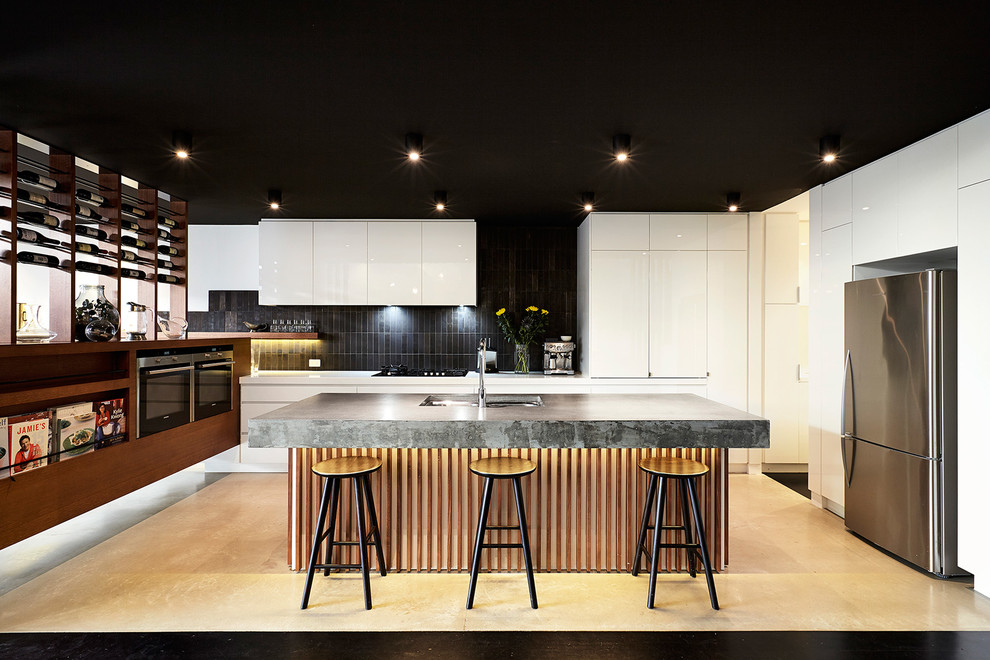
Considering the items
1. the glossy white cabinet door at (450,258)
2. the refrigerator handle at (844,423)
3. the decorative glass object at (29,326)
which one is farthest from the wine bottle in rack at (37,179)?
the refrigerator handle at (844,423)

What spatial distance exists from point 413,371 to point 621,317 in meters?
2.10

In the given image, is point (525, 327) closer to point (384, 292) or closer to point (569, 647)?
point (384, 292)

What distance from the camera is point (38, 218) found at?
3.12 metres

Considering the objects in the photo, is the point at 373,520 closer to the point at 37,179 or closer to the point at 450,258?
the point at 37,179

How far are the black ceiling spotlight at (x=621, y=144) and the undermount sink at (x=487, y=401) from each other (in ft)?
5.00

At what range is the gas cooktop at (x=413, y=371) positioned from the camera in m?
5.36

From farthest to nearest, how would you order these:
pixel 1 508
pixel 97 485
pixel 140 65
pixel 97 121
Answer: pixel 97 485
pixel 97 121
pixel 1 508
pixel 140 65

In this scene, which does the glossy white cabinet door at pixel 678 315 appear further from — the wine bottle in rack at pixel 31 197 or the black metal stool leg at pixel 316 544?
the wine bottle in rack at pixel 31 197

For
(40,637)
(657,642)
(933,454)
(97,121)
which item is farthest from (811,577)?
(97,121)

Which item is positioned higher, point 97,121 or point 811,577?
point 97,121

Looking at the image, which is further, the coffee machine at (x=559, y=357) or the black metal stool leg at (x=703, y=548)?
the coffee machine at (x=559, y=357)

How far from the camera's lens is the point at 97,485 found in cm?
329

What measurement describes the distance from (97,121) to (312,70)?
1.44 meters

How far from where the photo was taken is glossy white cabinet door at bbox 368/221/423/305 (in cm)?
534
